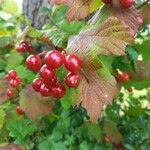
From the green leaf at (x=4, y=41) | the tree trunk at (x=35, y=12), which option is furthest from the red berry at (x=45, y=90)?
the tree trunk at (x=35, y=12)

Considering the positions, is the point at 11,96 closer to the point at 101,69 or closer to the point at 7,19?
the point at 101,69

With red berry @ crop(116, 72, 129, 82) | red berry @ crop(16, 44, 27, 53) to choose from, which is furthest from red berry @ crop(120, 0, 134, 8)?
red berry @ crop(16, 44, 27, 53)

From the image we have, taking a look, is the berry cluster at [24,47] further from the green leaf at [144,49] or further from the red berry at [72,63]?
the red berry at [72,63]

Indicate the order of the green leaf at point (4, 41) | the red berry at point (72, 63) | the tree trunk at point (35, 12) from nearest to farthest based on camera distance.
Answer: the red berry at point (72, 63), the green leaf at point (4, 41), the tree trunk at point (35, 12)

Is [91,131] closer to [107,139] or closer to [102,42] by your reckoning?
[107,139]

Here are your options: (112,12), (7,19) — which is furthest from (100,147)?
(112,12)

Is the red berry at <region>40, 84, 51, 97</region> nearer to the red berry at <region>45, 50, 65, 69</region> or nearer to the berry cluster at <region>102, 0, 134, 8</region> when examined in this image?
the red berry at <region>45, 50, 65, 69</region>

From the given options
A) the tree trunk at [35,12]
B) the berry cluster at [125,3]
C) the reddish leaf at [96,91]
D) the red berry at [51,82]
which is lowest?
the tree trunk at [35,12]

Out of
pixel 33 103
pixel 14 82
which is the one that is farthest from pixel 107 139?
pixel 14 82
